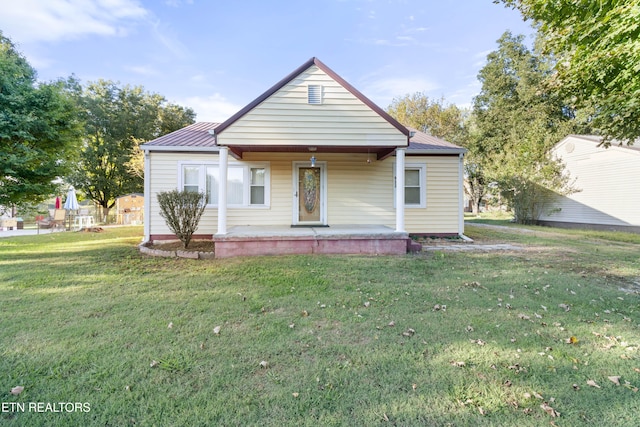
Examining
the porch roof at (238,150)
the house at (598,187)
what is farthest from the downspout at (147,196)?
the house at (598,187)

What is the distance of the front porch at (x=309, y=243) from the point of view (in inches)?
259

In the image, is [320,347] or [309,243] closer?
[320,347]

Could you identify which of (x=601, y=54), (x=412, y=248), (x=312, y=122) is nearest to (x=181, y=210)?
(x=312, y=122)

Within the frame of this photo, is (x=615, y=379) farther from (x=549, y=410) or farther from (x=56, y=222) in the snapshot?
(x=56, y=222)

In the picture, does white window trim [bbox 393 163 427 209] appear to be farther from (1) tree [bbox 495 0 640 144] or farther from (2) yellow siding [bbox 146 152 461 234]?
(1) tree [bbox 495 0 640 144]

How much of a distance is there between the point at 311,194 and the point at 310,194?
0.03 m

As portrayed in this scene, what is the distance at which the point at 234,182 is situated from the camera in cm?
897

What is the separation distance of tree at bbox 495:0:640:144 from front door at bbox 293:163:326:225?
244 inches

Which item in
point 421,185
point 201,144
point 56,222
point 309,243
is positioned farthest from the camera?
point 56,222

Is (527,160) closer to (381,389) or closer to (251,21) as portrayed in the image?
(251,21)

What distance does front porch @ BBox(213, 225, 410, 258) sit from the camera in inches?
259

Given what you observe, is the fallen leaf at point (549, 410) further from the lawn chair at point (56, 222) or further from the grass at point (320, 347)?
the lawn chair at point (56, 222)

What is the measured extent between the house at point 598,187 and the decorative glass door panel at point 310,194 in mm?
12185

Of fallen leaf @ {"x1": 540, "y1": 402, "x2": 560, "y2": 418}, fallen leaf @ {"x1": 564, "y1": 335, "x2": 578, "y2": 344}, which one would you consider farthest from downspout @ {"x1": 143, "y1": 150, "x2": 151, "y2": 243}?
fallen leaf @ {"x1": 564, "y1": 335, "x2": 578, "y2": 344}
